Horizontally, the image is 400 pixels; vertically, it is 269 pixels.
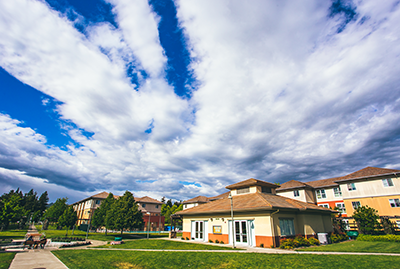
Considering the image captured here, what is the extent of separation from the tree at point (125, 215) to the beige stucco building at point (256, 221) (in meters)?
12.1

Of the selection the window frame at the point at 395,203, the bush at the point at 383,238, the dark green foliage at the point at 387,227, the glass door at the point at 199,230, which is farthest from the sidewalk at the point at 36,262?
the window frame at the point at 395,203

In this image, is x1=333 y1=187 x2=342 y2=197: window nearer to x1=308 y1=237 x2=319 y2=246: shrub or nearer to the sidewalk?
x1=308 y1=237 x2=319 y2=246: shrub

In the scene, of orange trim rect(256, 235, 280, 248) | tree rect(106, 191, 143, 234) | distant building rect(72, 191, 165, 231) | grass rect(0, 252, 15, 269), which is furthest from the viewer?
distant building rect(72, 191, 165, 231)

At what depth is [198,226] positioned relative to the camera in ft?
85.1

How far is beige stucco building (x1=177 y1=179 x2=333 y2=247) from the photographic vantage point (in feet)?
62.3

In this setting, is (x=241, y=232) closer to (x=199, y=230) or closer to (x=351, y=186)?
(x=199, y=230)

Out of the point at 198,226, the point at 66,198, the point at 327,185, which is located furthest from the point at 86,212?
the point at 327,185

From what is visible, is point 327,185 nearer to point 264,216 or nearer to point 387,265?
point 264,216

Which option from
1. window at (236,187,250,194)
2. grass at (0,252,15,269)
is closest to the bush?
window at (236,187,250,194)

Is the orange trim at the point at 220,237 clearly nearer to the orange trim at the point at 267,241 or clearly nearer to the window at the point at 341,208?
the orange trim at the point at 267,241

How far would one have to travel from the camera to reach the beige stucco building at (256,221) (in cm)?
1900

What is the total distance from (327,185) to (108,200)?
5448 cm

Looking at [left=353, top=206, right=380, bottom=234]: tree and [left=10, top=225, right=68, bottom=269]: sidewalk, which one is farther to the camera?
[left=353, top=206, right=380, bottom=234]: tree

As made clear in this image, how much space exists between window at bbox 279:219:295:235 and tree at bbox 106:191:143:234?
2575 centimetres
